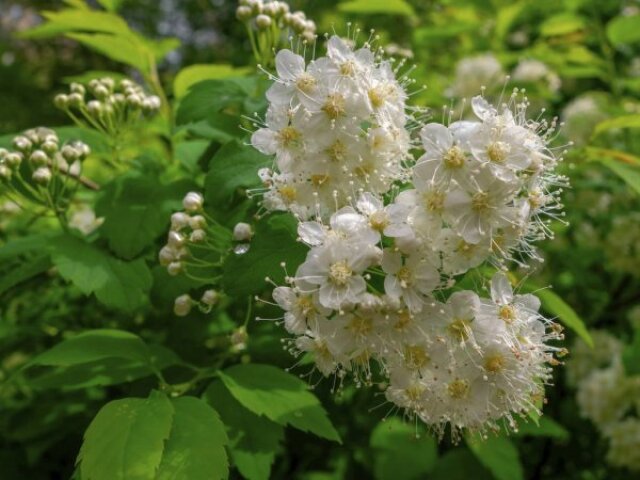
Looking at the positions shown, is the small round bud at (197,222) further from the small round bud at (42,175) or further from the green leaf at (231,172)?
the small round bud at (42,175)

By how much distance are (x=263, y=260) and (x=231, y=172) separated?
0.96 feet

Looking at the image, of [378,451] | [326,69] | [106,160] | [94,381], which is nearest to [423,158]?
[326,69]

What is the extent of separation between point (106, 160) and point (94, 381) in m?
0.85

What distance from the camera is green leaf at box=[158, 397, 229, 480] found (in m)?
1.33

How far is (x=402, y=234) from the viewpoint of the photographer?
4.32 feet

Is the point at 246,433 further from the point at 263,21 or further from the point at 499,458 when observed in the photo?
the point at 499,458

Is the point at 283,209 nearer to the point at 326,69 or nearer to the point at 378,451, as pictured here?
the point at 326,69

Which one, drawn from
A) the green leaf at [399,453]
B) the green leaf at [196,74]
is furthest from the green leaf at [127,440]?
the green leaf at [399,453]

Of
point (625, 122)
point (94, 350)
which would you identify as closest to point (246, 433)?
point (94, 350)

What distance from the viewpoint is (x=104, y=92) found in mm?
2016

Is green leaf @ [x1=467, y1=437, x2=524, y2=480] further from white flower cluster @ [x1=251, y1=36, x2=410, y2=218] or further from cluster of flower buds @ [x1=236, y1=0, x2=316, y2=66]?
cluster of flower buds @ [x1=236, y1=0, x2=316, y2=66]

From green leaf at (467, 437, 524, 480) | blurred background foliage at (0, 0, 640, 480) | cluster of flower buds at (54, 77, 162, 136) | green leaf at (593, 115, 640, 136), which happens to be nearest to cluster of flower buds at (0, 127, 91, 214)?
cluster of flower buds at (54, 77, 162, 136)

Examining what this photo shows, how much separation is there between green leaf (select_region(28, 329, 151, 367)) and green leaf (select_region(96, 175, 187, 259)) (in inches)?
8.4

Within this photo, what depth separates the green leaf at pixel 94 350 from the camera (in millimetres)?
1544
